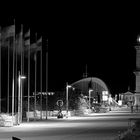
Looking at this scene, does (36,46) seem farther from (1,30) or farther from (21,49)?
(1,30)

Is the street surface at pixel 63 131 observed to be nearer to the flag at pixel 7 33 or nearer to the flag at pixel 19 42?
the flag at pixel 7 33

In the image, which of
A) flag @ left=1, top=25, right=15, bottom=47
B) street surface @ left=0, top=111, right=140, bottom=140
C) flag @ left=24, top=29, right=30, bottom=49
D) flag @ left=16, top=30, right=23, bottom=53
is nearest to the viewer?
street surface @ left=0, top=111, right=140, bottom=140

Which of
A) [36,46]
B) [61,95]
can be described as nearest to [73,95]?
[61,95]

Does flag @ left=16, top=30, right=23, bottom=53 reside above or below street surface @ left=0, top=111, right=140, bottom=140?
above

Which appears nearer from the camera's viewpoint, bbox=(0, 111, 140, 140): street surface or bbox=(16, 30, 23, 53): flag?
bbox=(0, 111, 140, 140): street surface

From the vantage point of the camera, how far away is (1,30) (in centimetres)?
5091

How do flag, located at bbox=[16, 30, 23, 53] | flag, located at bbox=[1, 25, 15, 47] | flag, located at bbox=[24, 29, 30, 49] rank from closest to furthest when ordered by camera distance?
1. flag, located at bbox=[1, 25, 15, 47]
2. flag, located at bbox=[16, 30, 23, 53]
3. flag, located at bbox=[24, 29, 30, 49]

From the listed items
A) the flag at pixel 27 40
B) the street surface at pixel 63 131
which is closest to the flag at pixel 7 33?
the flag at pixel 27 40

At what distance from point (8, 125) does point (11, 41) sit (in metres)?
11.5

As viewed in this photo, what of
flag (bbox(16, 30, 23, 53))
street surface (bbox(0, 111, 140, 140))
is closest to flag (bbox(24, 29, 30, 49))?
flag (bbox(16, 30, 23, 53))

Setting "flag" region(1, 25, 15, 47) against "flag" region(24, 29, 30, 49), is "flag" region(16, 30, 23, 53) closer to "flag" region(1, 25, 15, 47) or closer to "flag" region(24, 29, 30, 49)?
"flag" region(24, 29, 30, 49)

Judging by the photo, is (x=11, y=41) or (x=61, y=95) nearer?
(x=11, y=41)

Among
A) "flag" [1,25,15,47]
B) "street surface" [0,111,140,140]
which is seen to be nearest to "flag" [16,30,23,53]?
"flag" [1,25,15,47]

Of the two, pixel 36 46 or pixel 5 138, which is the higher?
pixel 36 46
